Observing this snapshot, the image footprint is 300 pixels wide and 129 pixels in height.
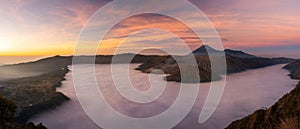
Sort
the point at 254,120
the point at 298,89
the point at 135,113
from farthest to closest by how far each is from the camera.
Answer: the point at 135,113
the point at 298,89
the point at 254,120

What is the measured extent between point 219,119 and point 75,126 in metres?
64.6

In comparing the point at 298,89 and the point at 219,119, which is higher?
the point at 298,89

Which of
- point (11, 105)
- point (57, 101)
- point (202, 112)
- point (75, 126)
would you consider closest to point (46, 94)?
point (57, 101)

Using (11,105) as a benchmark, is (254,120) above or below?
below

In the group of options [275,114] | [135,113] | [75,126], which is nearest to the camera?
[275,114]

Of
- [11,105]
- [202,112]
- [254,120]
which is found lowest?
[202,112]

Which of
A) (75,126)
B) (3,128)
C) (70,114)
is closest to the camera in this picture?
(3,128)

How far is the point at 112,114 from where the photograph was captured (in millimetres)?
147750

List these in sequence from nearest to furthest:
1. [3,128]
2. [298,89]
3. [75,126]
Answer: [3,128] < [298,89] < [75,126]

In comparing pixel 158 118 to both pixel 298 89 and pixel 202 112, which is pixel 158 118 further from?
pixel 298 89

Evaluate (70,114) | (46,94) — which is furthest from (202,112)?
(46,94)

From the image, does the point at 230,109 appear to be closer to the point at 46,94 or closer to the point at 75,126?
the point at 75,126

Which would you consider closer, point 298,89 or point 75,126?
point 298,89

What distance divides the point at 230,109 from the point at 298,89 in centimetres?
13449
